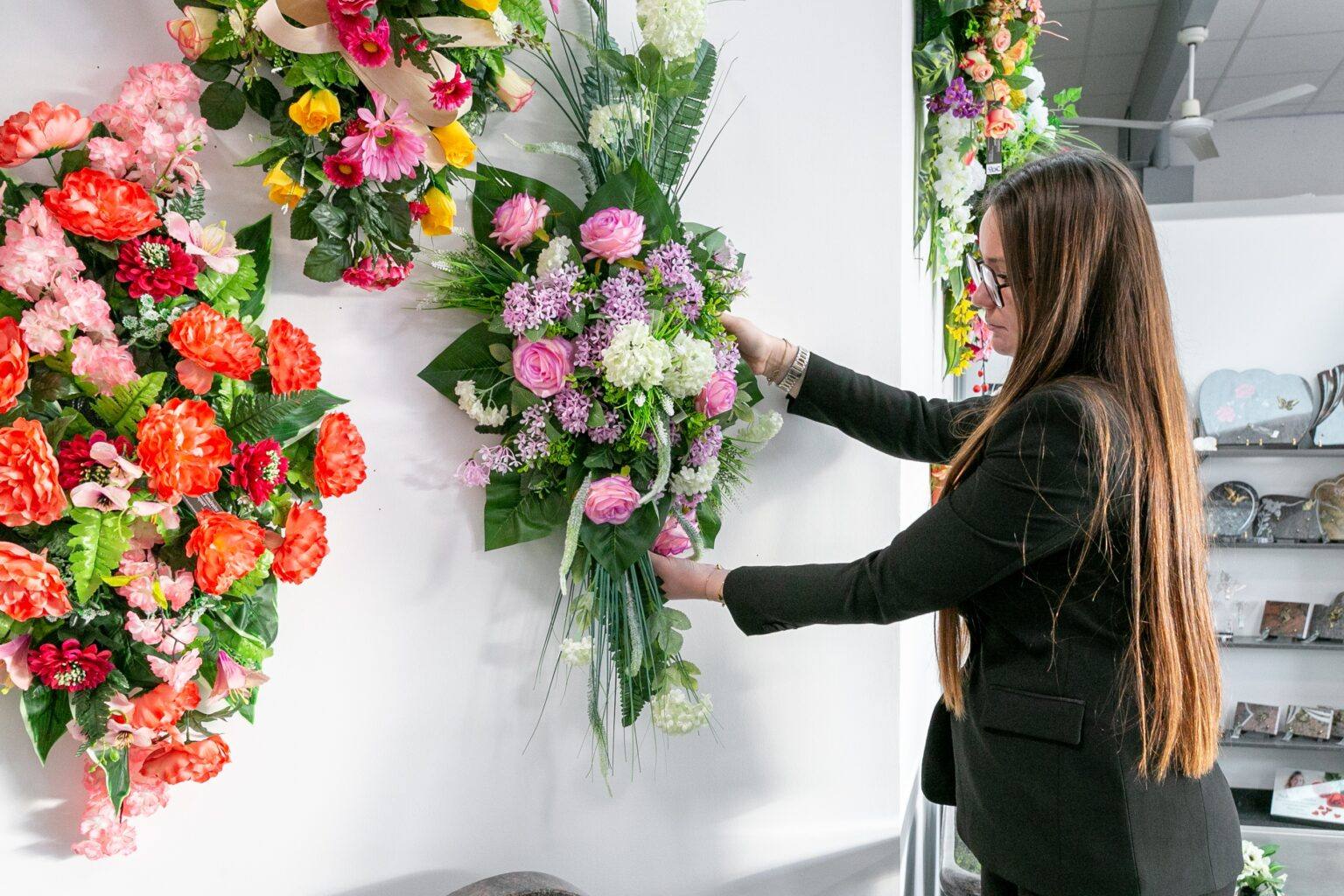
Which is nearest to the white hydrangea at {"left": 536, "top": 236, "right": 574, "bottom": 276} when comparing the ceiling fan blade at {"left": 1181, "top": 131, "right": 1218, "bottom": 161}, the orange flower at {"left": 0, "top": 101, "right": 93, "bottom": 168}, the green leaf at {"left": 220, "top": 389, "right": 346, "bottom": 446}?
the green leaf at {"left": 220, "top": 389, "right": 346, "bottom": 446}

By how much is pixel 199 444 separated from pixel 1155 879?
52.9 inches

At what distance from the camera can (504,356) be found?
137 cm

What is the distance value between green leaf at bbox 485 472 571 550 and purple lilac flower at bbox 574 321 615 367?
0.72 ft

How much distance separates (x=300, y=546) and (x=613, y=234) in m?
0.58

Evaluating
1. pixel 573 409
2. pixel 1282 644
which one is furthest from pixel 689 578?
pixel 1282 644

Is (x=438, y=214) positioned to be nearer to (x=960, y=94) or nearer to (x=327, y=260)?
(x=327, y=260)

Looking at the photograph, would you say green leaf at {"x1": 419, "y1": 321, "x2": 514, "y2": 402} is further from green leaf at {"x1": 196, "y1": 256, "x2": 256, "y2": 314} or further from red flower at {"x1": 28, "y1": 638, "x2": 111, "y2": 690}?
red flower at {"x1": 28, "y1": 638, "x2": 111, "y2": 690}

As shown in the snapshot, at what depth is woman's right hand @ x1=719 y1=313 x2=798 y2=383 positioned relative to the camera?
59.2 inches

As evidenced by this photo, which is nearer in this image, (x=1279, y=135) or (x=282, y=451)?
(x=282, y=451)

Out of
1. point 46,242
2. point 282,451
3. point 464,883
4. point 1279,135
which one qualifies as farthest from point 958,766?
point 1279,135

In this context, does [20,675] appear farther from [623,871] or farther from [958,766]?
[958,766]

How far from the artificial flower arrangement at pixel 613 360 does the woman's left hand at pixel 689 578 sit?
3 centimetres

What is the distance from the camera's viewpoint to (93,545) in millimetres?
1052

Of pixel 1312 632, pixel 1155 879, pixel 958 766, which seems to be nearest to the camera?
pixel 1155 879
